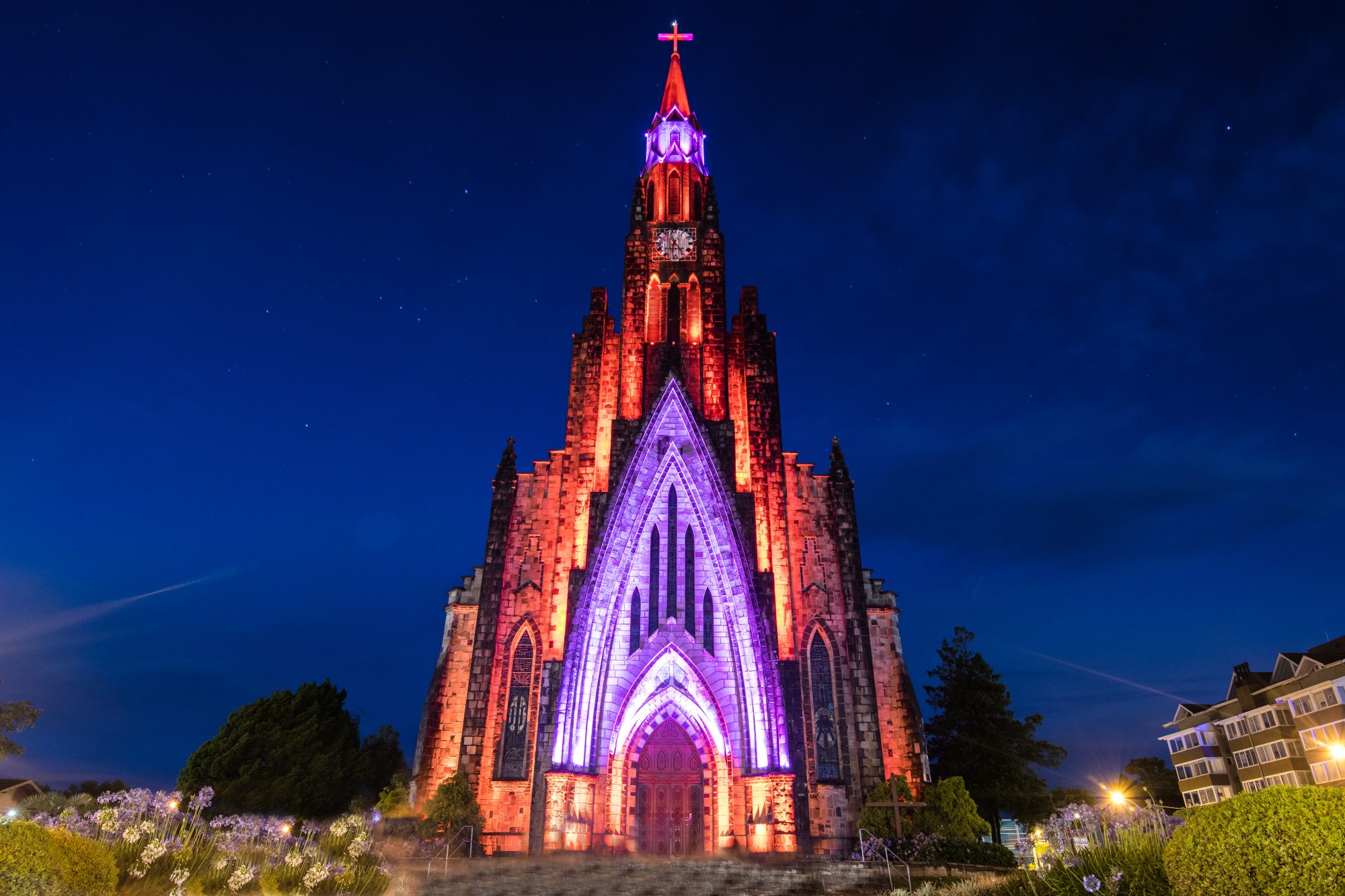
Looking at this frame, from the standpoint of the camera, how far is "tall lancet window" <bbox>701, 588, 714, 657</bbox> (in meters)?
26.6

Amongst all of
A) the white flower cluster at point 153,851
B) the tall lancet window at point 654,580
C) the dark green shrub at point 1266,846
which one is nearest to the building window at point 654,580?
the tall lancet window at point 654,580

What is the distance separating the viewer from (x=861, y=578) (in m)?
28.3

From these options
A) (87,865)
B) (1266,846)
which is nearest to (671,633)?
(87,865)

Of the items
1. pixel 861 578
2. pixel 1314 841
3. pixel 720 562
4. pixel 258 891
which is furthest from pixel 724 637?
pixel 1314 841

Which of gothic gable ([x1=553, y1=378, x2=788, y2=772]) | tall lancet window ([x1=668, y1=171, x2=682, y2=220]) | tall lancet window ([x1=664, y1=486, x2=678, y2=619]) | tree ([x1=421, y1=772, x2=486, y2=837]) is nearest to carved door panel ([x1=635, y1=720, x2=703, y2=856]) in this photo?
gothic gable ([x1=553, y1=378, x2=788, y2=772])

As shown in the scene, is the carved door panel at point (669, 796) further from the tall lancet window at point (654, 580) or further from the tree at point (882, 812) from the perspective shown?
the tree at point (882, 812)

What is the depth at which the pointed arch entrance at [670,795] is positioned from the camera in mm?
24938

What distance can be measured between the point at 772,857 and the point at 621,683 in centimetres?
711

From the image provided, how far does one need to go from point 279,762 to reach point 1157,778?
165ft

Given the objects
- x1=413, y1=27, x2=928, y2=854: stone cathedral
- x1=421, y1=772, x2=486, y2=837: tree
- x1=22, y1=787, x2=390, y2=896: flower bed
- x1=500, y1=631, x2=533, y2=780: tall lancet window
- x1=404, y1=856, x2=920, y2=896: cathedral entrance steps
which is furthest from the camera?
x1=500, y1=631, x2=533, y2=780: tall lancet window

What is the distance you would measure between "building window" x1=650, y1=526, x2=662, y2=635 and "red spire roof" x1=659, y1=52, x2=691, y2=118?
77.2ft

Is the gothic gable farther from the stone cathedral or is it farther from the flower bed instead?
the flower bed

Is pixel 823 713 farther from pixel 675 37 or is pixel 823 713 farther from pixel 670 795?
pixel 675 37

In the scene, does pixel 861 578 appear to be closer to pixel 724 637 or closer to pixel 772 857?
pixel 724 637
